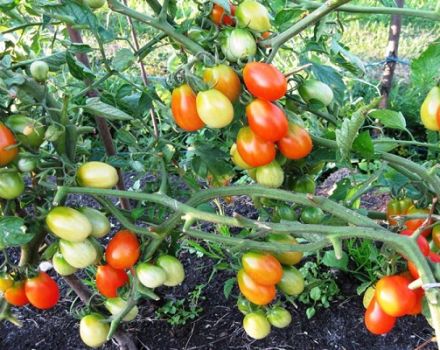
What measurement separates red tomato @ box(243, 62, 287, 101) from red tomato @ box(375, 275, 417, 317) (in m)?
0.36

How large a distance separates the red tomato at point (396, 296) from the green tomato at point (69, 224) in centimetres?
51

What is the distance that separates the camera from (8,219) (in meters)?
0.86

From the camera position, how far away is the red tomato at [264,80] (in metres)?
0.76

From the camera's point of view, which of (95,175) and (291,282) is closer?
(95,175)

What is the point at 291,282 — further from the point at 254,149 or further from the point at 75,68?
the point at 75,68

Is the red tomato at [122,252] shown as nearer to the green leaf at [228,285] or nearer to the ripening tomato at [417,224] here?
the green leaf at [228,285]

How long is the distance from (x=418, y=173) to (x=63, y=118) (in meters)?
0.63

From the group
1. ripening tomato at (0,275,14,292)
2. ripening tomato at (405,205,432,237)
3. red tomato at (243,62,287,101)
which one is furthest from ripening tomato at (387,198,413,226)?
ripening tomato at (0,275,14,292)

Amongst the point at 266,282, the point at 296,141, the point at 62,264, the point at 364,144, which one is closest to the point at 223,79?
the point at 296,141

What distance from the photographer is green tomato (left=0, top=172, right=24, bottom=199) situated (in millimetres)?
849

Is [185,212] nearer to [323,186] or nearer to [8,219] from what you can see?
[8,219]

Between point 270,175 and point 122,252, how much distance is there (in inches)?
12.2

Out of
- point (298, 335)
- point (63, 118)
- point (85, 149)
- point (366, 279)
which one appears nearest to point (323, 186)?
point (366, 279)

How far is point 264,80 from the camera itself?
76 centimetres
